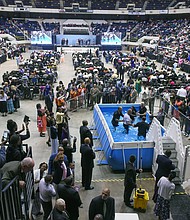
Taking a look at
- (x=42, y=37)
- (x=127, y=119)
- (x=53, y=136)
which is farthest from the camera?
(x=42, y=37)

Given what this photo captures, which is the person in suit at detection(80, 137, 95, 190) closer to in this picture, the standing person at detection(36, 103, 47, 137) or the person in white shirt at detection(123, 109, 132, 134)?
the person in white shirt at detection(123, 109, 132, 134)

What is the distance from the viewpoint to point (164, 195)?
18.7 feet

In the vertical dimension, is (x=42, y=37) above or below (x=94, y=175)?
above

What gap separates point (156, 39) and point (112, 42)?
6.41 metres

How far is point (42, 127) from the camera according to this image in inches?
402

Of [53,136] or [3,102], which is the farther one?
[3,102]

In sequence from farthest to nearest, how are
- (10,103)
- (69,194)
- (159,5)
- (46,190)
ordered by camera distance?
(159,5) < (10,103) < (46,190) < (69,194)

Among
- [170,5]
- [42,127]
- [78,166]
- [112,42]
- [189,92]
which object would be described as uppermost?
[170,5]

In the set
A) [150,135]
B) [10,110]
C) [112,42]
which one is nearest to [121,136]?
[150,135]

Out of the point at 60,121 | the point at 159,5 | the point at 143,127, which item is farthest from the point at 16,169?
the point at 159,5

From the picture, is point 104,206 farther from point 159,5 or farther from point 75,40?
point 159,5

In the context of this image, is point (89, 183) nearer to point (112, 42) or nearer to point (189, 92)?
point (189, 92)

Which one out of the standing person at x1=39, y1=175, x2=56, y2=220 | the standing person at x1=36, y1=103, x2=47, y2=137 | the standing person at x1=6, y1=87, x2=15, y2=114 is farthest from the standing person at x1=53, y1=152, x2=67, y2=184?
the standing person at x1=6, y1=87, x2=15, y2=114

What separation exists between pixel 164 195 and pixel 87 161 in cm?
194
